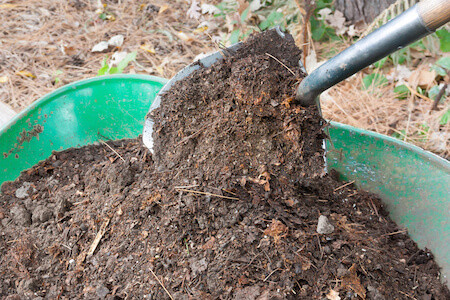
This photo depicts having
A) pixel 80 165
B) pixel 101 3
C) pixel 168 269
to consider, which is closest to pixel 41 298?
pixel 168 269

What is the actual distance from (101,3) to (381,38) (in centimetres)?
295

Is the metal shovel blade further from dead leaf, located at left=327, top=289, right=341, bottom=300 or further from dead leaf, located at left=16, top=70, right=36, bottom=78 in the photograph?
dead leaf, located at left=16, top=70, right=36, bottom=78

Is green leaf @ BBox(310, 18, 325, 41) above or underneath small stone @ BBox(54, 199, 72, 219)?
underneath

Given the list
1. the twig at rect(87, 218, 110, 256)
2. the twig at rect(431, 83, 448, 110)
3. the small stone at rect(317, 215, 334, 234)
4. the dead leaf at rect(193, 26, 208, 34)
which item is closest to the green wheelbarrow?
the small stone at rect(317, 215, 334, 234)

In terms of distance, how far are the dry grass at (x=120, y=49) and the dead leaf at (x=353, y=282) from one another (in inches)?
48.5

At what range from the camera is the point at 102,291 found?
1113 millimetres

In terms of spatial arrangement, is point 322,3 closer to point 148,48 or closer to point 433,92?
point 433,92

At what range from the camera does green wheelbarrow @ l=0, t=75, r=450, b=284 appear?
1.29m

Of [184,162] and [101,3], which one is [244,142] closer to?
[184,162]

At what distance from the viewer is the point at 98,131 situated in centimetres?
177

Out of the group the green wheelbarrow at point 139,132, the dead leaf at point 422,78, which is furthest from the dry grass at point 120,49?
the green wheelbarrow at point 139,132

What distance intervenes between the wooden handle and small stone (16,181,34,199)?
1.49 meters

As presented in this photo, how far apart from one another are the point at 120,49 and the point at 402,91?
200 cm

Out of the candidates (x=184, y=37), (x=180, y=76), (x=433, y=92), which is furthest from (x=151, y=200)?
(x=184, y=37)
